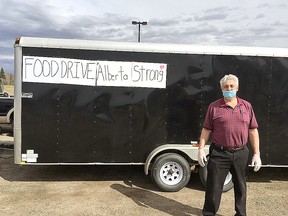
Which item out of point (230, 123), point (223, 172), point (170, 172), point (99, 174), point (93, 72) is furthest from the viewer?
point (99, 174)

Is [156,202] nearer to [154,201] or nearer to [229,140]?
[154,201]

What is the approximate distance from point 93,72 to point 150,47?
1.14 metres

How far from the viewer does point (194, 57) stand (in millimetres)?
5898

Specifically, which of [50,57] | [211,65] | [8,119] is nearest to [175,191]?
[211,65]

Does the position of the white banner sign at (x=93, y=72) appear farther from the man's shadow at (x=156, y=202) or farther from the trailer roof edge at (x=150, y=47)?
the man's shadow at (x=156, y=202)

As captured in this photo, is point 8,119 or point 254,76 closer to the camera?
point 254,76

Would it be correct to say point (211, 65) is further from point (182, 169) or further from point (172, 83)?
point (182, 169)

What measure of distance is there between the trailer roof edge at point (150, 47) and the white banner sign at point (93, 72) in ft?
0.82

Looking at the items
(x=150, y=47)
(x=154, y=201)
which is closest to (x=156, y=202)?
(x=154, y=201)

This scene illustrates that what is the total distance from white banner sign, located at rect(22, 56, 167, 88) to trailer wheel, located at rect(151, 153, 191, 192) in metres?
1.38

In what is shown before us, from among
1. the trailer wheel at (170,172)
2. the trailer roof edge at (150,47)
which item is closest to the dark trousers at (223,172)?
the trailer wheel at (170,172)

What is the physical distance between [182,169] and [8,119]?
8.82 meters

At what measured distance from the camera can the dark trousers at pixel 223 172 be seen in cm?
420

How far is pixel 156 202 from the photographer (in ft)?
18.0
